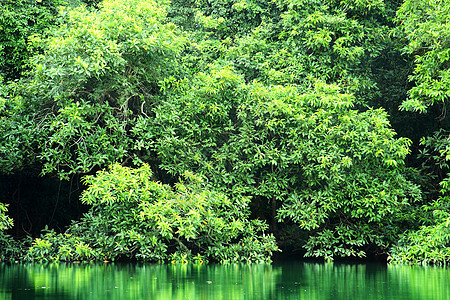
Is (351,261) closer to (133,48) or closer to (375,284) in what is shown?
(375,284)

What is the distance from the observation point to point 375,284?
30.3ft

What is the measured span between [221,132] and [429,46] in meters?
5.37

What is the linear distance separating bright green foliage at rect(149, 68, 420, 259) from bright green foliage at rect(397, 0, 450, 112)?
1.12 m

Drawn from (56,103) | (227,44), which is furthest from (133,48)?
(227,44)

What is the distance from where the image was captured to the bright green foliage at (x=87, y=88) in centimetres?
1343

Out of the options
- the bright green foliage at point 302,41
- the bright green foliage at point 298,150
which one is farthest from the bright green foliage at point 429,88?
the bright green foliage at point 302,41

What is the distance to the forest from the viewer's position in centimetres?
1341

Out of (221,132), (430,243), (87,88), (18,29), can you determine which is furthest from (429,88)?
(18,29)

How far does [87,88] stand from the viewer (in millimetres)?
14695

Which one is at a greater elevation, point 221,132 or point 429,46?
point 429,46

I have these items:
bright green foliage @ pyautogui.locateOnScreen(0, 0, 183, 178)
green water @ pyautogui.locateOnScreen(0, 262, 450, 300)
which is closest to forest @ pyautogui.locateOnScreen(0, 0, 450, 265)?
bright green foliage @ pyautogui.locateOnScreen(0, 0, 183, 178)

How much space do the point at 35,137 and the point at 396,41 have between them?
9772 millimetres

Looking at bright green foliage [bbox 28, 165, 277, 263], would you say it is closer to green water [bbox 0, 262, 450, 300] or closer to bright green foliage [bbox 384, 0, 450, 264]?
green water [bbox 0, 262, 450, 300]

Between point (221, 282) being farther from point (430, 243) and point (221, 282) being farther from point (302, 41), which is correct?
point (302, 41)
